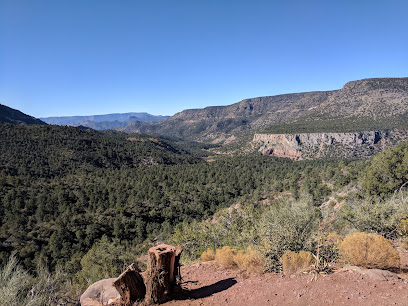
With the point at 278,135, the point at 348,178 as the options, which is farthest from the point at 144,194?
the point at 278,135

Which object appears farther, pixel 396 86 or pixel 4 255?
pixel 396 86

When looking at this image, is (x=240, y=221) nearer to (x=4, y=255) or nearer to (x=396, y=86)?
(x=4, y=255)

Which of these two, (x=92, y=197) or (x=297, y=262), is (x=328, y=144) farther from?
(x=297, y=262)

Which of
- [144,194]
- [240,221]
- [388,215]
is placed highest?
[388,215]

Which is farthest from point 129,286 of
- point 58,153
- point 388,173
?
point 58,153

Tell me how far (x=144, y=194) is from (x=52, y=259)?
68.6 ft

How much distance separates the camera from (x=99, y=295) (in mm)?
7355

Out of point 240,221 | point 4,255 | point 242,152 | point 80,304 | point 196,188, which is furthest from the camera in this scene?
point 242,152

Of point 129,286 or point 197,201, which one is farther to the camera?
point 197,201

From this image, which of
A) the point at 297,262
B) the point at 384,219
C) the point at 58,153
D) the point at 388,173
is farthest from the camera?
the point at 58,153

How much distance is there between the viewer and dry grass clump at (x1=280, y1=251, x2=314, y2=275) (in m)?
7.27

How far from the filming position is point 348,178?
30.6 metres

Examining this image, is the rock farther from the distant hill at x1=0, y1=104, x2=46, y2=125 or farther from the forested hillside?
the distant hill at x1=0, y1=104, x2=46, y2=125

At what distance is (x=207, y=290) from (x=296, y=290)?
283 cm
